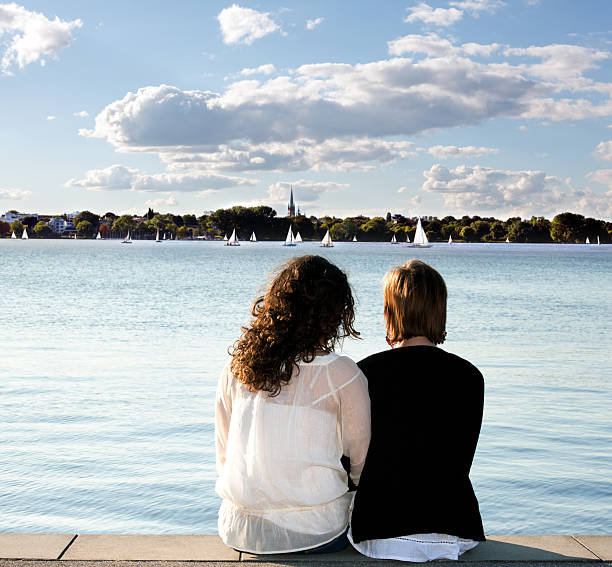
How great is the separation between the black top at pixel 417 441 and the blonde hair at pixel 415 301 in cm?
Answer: 8

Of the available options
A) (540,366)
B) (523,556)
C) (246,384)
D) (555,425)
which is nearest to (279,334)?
(246,384)

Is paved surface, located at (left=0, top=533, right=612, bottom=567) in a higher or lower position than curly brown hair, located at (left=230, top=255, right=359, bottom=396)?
lower

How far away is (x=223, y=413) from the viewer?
10.8ft

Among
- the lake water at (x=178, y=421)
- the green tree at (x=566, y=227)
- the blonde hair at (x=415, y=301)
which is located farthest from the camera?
the green tree at (x=566, y=227)

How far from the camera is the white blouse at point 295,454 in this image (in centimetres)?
307

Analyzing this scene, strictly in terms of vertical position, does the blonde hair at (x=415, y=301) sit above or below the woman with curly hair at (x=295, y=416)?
above

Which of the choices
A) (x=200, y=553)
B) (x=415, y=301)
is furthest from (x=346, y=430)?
(x=200, y=553)

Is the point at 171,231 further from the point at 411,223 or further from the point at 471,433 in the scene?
the point at 471,433

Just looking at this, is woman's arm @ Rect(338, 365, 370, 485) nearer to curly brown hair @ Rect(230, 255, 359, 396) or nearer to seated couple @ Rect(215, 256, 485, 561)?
seated couple @ Rect(215, 256, 485, 561)

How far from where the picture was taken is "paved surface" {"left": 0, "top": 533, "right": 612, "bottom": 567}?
3088 mm

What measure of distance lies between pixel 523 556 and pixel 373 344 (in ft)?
45.8

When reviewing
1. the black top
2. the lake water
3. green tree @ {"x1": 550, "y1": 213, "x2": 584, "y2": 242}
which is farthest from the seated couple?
green tree @ {"x1": 550, "y1": 213, "x2": 584, "y2": 242}

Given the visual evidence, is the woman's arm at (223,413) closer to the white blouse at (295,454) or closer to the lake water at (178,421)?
the white blouse at (295,454)

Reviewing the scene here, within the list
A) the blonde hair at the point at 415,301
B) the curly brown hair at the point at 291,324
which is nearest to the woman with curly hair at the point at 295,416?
the curly brown hair at the point at 291,324
